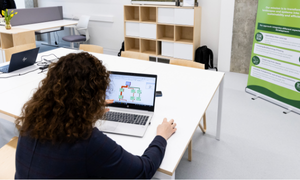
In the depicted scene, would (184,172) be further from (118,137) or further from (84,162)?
(84,162)

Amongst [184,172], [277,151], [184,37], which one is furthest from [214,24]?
[184,172]

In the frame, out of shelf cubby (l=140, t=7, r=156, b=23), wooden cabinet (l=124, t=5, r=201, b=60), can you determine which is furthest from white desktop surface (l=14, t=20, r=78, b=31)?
shelf cubby (l=140, t=7, r=156, b=23)

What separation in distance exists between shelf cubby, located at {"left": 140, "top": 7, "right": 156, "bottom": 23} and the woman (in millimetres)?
4507

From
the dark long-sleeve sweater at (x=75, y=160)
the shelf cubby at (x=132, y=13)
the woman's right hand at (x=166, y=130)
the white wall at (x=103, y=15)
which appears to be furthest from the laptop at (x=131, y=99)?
the white wall at (x=103, y=15)

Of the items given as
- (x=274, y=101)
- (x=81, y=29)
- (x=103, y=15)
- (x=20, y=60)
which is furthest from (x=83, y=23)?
(x=274, y=101)

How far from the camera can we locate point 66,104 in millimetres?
1041

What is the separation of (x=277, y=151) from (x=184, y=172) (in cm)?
102

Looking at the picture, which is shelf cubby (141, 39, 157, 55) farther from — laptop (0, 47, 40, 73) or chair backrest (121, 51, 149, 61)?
laptop (0, 47, 40, 73)

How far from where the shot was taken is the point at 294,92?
134 inches

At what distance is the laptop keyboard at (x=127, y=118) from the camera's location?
1736mm

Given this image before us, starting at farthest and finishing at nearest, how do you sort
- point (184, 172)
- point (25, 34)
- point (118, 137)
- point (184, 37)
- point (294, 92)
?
point (184, 37)
point (25, 34)
point (294, 92)
point (184, 172)
point (118, 137)

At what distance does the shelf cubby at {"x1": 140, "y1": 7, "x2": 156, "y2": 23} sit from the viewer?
5414 mm

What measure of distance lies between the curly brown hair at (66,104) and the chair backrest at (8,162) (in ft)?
2.54

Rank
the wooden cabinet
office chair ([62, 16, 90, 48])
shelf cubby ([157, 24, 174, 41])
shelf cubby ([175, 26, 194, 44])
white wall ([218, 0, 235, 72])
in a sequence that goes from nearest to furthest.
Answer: white wall ([218, 0, 235, 72]) → the wooden cabinet → shelf cubby ([175, 26, 194, 44]) → shelf cubby ([157, 24, 174, 41]) → office chair ([62, 16, 90, 48])
